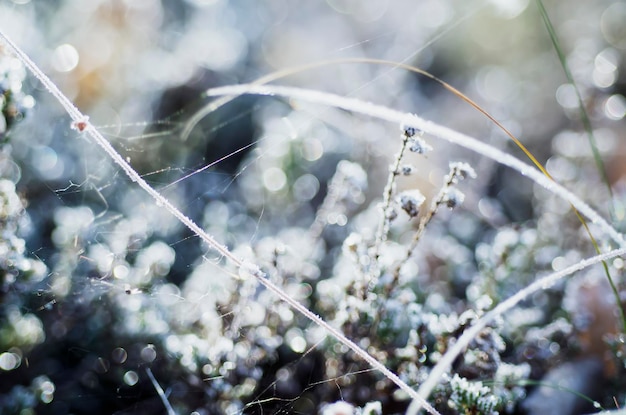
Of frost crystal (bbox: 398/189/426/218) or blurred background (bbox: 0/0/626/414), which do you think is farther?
blurred background (bbox: 0/0/626/414)

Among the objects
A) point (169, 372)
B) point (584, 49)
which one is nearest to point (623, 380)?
point (169, 372)

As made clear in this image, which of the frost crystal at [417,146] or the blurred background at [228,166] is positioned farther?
the blurred background at [228,166]

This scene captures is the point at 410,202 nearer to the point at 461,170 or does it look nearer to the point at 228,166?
the point at 461,170

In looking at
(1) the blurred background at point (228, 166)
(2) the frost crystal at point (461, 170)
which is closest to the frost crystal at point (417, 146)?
(2) the frost crystal at point (461, 170)

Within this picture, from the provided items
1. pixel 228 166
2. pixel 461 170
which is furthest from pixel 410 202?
pixel 228 166

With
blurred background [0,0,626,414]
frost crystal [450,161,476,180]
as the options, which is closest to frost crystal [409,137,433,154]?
frost crystal [450,161,476,180]

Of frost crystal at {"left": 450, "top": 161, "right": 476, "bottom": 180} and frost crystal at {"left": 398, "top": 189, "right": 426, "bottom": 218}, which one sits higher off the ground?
frost crystal at {"left": 450, "top": 161, "right": 476, "bottom": 180}

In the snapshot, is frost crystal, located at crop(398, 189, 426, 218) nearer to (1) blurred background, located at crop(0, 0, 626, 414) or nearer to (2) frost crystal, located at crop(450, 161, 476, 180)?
(2) frost crystal, located at crop(450, 161, 476, 180)

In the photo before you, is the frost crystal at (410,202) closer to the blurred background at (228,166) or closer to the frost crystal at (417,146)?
the frost crystal at (417,146)

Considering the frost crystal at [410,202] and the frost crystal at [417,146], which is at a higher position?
the frost crystal at [417,146]

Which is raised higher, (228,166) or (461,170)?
(461,170)

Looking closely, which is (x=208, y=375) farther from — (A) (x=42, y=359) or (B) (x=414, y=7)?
(B) (x=414, y=7)
